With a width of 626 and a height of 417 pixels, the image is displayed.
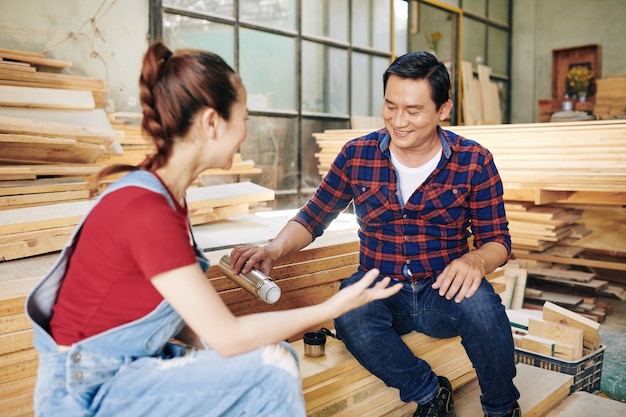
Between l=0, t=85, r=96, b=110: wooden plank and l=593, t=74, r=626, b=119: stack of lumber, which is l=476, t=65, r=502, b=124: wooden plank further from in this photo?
l=0, t=85, r=96, b=110: wooden plank

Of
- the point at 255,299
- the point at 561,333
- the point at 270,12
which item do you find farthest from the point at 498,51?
the point at 255,299

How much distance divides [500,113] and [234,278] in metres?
9.99

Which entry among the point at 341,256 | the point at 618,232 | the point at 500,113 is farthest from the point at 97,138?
the point at 500,113

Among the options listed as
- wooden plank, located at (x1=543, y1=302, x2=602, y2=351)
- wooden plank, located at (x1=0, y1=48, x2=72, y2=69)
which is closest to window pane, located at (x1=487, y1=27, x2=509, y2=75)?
wooden plank, located at (x1=0, y1=48, x2=72, y2=69)

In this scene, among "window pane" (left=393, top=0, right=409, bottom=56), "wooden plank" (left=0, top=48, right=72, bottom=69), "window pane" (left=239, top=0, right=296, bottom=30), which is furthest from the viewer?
"window pane" (left=393, top=0, right=409, bottom=56)

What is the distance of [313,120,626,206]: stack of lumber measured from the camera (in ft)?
15.0

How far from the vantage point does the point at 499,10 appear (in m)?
11.1

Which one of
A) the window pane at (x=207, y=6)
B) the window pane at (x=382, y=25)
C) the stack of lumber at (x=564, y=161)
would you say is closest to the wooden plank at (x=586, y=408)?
the stack of lumber at (x=564, y=161)

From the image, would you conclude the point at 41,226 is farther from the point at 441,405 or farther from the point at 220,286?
the point at 441,405

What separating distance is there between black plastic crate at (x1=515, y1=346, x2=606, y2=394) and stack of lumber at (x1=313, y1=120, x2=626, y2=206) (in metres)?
1.66

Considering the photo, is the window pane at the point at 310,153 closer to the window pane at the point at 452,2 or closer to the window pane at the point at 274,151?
the window pane at the point at 274,151

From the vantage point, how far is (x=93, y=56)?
5.40 m

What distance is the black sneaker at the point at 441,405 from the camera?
232 cm

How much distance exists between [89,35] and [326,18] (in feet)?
10.5
